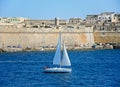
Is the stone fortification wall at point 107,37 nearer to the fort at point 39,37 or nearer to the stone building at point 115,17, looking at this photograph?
the fort at point 39,37

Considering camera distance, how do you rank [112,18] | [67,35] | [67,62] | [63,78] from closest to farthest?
[63,78] → [67,62] → [67,35] → [112,18]

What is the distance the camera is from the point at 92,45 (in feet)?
222

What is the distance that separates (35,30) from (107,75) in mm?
31701

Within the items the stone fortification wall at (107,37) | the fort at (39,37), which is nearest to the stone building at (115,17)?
the stone fortification wall at (107,37)

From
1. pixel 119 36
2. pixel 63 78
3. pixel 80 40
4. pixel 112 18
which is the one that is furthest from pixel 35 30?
pixel 112 18

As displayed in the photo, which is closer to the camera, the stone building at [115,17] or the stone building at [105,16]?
the stone building at [115,17]

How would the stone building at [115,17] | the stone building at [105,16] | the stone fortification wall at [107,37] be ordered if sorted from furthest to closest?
1. the stone building at [105,16]
2. the stone building at [115,17]
3. the stone fortification wall at [107,37]

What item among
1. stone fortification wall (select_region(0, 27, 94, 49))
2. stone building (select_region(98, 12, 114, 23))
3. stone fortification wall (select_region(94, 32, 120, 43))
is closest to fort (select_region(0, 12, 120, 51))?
stone fortification wall (select_region(0, 27, 94, 49))

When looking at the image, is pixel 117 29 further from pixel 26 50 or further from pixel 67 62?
pixel 67 62

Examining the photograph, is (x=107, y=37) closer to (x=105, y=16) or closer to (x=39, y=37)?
(x=39, y=37)

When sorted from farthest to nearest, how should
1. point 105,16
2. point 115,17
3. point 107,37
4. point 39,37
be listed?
point 105,16 → point 115,17 → point 107,37 → point 39,37

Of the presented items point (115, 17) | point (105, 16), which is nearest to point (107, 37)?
point (115, 17)

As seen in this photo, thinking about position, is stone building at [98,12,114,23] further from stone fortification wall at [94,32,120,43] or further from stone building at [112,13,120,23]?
stone fortification wall at [94,32,120,43]

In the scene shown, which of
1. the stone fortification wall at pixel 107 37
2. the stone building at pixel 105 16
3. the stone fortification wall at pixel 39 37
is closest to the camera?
the stone fortification wall at pixel 39 37
